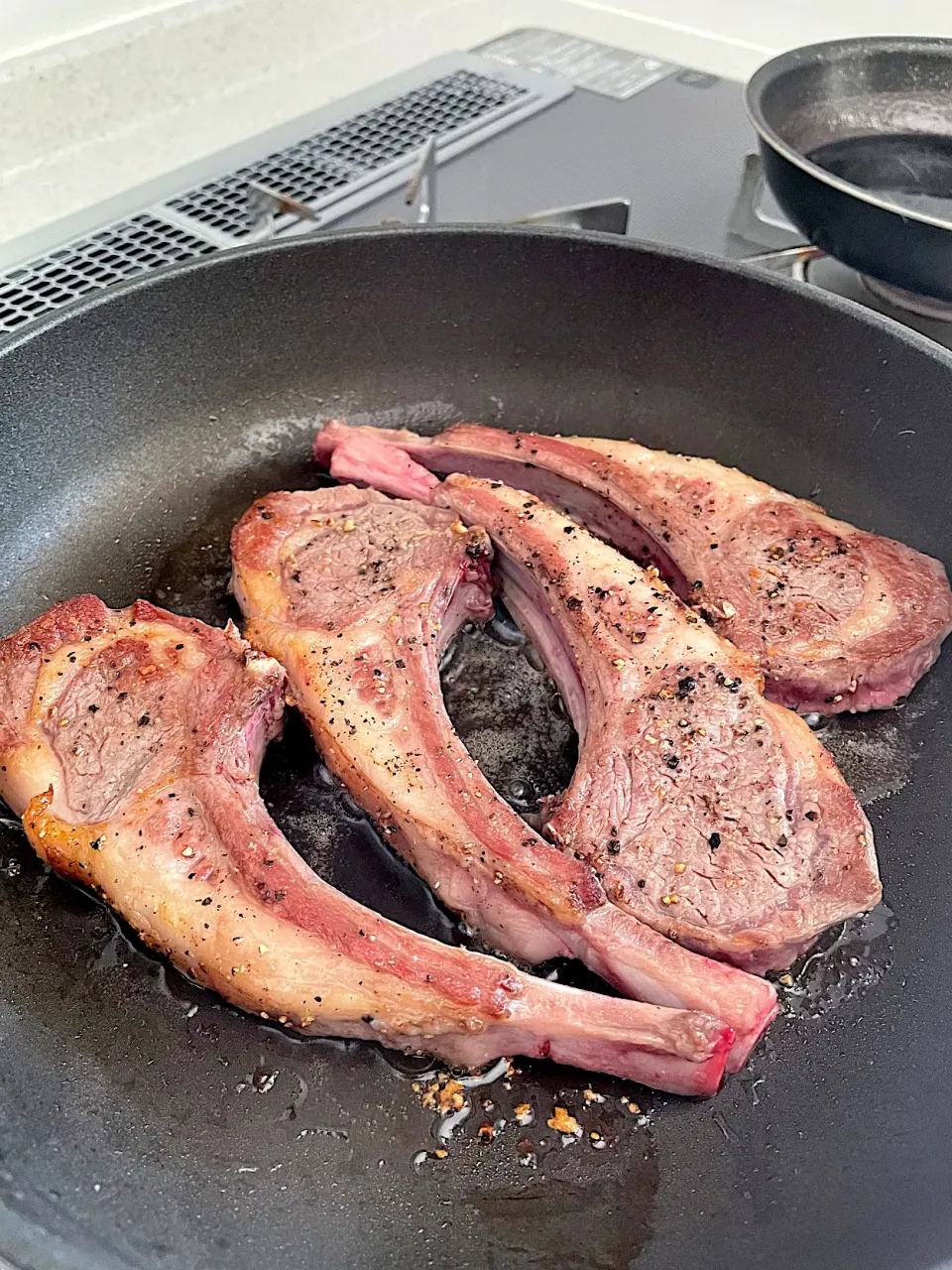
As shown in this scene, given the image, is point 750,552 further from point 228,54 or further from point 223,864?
point 228,54

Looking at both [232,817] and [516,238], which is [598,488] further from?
[232,817]

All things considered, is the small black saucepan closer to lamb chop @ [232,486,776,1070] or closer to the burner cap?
the burner cap

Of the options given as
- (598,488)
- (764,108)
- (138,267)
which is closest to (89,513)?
(138,267)

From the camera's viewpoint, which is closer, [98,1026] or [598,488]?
[98,1026]

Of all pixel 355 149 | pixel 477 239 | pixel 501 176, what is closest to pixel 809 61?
pixel 501 176

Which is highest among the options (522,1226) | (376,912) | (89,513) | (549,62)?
(549,62)

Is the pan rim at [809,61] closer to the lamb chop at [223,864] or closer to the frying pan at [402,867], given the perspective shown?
the frying pan at [402,867]

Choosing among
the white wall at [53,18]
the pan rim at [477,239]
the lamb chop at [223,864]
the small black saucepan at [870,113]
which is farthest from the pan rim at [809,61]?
the white wall at [53,18]
